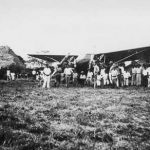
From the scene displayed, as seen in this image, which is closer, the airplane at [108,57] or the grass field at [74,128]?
the grass field at [74,128]

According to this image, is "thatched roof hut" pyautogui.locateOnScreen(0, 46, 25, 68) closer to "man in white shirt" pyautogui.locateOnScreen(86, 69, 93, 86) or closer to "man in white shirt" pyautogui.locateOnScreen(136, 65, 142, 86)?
"man in white shirt" pyautogui.locateOnScreen(86, 69, 93, 86)

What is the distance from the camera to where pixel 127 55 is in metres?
26.0

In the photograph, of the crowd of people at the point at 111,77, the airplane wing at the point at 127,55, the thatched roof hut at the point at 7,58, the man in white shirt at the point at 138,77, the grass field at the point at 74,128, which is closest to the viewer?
the grass field at the point at 74,128

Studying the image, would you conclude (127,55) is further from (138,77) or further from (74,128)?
(74,128)

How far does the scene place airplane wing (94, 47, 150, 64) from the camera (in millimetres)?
24109

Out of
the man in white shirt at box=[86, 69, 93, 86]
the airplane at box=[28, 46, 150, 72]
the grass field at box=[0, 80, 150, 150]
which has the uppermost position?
the airplane at box=[28, 46, 150, 72]

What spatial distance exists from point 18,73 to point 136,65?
24679mm

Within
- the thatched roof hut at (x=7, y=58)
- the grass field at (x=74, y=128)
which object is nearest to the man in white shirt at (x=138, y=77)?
the grass field at (x=74, y=128)

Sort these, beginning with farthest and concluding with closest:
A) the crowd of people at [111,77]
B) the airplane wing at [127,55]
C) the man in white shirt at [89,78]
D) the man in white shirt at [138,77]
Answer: the man in white shirt at [89,78]
the airplane wing at [127,55]
the man in white shirt at [138,77]
the crowd of people at [111,77]

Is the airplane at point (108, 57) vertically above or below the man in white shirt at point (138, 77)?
above

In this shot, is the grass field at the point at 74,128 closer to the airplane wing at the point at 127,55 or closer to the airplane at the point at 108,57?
the airplane wing at the point at 127,55

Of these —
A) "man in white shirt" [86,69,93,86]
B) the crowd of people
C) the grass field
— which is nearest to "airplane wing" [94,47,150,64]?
the crowd of people

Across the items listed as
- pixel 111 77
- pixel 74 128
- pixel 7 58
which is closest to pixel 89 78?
pixel 111 77

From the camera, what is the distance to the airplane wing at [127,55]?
24.1 meters
